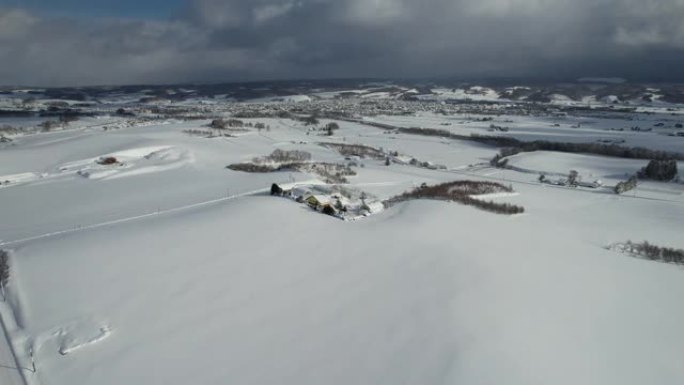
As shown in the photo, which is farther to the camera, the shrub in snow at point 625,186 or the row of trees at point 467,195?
the shrub in snow at point 625,186

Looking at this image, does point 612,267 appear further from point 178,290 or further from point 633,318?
point 178,290

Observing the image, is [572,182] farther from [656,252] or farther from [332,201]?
[332,201]

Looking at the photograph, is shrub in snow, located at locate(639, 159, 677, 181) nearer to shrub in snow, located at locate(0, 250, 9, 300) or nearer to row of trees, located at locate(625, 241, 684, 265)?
row of trees, located at locate(625, 241, 684, 265)

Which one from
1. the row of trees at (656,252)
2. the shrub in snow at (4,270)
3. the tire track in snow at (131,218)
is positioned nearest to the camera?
the shrub in snow at (4,270)

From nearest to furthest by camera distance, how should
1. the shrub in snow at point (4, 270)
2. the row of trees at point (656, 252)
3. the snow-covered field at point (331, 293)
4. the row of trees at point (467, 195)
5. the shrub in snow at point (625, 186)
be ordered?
the snow-covered field at point (331, 293) → the shrub in snow at point (4, 270) → the row of trees at point (656, 252) → the row of trees at point (467, 195) → the shrub in snow at point (625, 186)

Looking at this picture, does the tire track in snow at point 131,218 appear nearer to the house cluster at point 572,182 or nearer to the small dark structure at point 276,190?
the small dark structure at point 276,190

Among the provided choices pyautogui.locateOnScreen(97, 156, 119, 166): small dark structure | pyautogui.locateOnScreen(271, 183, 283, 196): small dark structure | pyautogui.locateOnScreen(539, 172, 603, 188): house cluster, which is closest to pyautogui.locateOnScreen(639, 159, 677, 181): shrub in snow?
pyautogui.locateOnScreen(539, 172, 603, 188): house cluster

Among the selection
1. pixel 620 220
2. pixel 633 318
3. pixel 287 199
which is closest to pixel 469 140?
pixel 620 220

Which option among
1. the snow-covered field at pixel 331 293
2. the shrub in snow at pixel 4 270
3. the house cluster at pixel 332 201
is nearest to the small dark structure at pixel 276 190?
the house cluster at pixel 332 201

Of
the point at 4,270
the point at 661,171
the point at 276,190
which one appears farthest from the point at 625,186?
the point at 4,270
